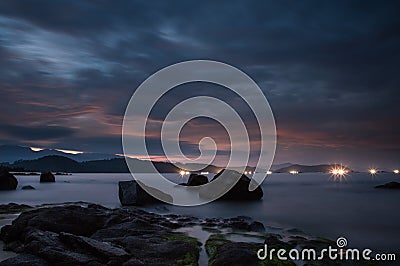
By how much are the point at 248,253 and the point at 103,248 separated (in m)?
5.53

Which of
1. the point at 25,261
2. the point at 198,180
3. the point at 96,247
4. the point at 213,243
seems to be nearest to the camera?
the point at 25,261

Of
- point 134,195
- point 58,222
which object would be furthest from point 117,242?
point 134,195

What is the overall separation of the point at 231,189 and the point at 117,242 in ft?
95.0

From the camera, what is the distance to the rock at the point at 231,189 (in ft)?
135

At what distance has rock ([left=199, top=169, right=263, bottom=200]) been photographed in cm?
4125

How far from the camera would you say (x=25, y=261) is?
10.2 m

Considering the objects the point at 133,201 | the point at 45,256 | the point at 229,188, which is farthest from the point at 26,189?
the point at 45,256

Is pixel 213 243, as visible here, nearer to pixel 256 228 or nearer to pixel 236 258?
pixel 236 258

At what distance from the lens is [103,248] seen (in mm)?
11391

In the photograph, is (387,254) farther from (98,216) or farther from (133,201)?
(133,201)

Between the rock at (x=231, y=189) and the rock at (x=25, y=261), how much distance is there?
32.3 metres

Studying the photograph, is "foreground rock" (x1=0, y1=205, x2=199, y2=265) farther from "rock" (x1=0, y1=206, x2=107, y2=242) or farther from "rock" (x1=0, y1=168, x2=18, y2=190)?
"rock" (x1=0, y1=168, x2=18, y2=190)

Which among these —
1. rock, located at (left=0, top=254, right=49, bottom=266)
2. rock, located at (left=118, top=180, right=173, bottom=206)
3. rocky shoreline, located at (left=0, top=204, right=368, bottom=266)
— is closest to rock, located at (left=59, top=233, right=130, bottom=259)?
rocky shoreline, located at (left=0, top=204, right=368, bottom=266)

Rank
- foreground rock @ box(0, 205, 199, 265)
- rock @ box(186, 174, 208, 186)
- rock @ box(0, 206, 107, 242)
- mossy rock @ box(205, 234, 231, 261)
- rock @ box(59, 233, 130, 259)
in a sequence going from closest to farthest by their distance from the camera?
foreground rock @ box(0, 205, 199, 265) < rock @ box(59, 233, 130, 259) < mossy rock @ box(205, 234, 231, 261) < rock @ box(0, 206, 107, 242) < rock @ box(186, 174, 208, 186)
